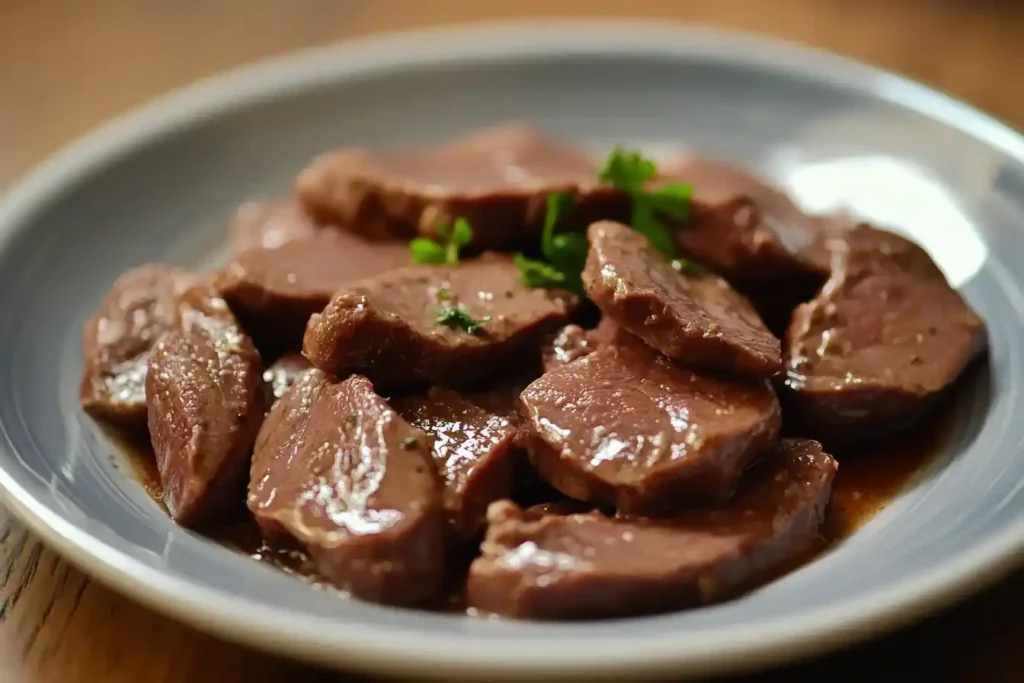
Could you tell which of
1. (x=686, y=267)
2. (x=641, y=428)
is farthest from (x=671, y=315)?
(x=686, y=267)

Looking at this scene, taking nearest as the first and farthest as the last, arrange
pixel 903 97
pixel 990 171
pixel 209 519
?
pixel 209 519 < pixel 990 171 < pixel 903 97

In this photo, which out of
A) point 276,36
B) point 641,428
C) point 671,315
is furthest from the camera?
point 276,36

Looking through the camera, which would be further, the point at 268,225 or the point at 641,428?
the point at 268,225

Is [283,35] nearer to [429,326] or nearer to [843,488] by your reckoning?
[429,326]

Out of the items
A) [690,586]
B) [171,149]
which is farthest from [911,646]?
[171,149]

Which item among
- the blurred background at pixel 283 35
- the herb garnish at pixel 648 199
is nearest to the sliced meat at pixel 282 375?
the herb garnish at pixel 648 199

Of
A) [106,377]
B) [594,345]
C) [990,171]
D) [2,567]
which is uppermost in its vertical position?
[990,171]

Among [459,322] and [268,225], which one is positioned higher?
[459,322]

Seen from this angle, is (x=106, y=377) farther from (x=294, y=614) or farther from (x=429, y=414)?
(x=294, y=614)
